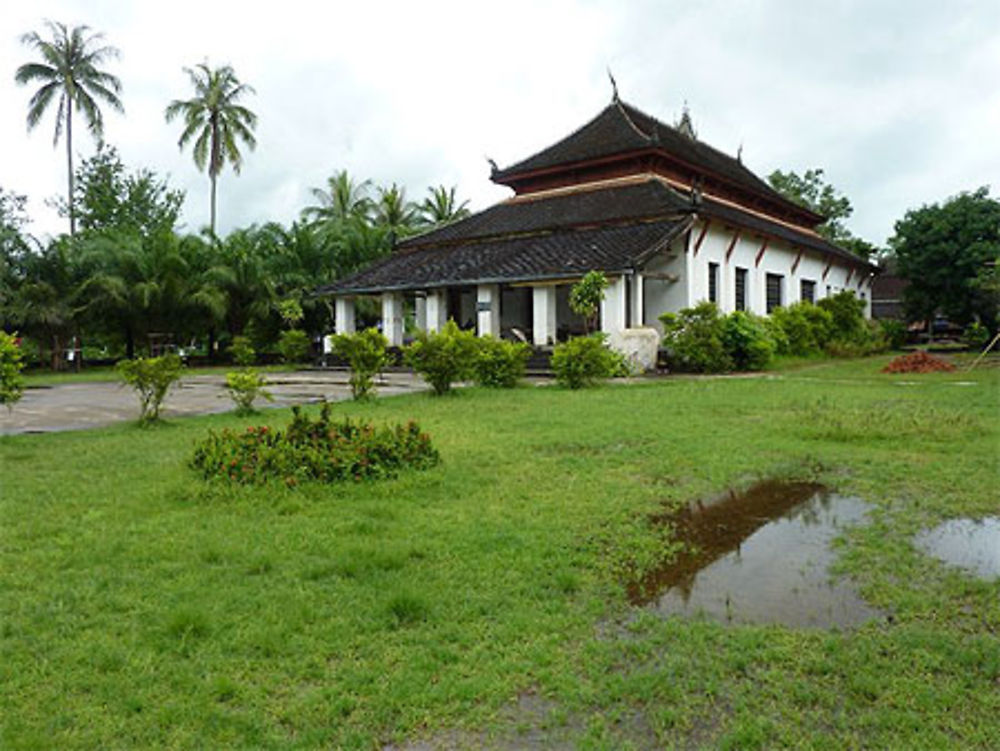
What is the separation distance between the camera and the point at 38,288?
22.5 meters

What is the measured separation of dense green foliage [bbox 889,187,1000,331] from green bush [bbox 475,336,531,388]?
2138 centimetres

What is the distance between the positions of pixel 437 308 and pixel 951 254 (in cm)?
2052

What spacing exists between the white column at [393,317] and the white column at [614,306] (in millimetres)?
7716

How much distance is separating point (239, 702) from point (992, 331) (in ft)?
103

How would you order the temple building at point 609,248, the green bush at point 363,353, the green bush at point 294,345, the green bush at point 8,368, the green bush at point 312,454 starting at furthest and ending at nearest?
the green bush at point 294,345 → the temple building at point 609,248 → the green bush at point 363,353 → the green bush at point 8,368 → the green bush at point 312,454

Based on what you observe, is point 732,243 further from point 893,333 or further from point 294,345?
point 294,345

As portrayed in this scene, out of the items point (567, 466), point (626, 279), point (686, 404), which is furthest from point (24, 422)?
point (626, 279)

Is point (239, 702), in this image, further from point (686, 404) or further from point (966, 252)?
point (966, 252)

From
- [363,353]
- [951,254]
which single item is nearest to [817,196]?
[951,254]

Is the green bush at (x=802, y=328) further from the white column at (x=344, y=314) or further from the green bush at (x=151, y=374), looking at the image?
the green bush at (x=151, y=374)

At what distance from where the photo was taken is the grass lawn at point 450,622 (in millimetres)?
2414

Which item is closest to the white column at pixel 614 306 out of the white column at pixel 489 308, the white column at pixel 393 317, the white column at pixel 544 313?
the white column at pixel 544 313

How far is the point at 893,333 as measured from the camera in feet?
94.2

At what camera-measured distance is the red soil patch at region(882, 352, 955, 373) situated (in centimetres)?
1616
